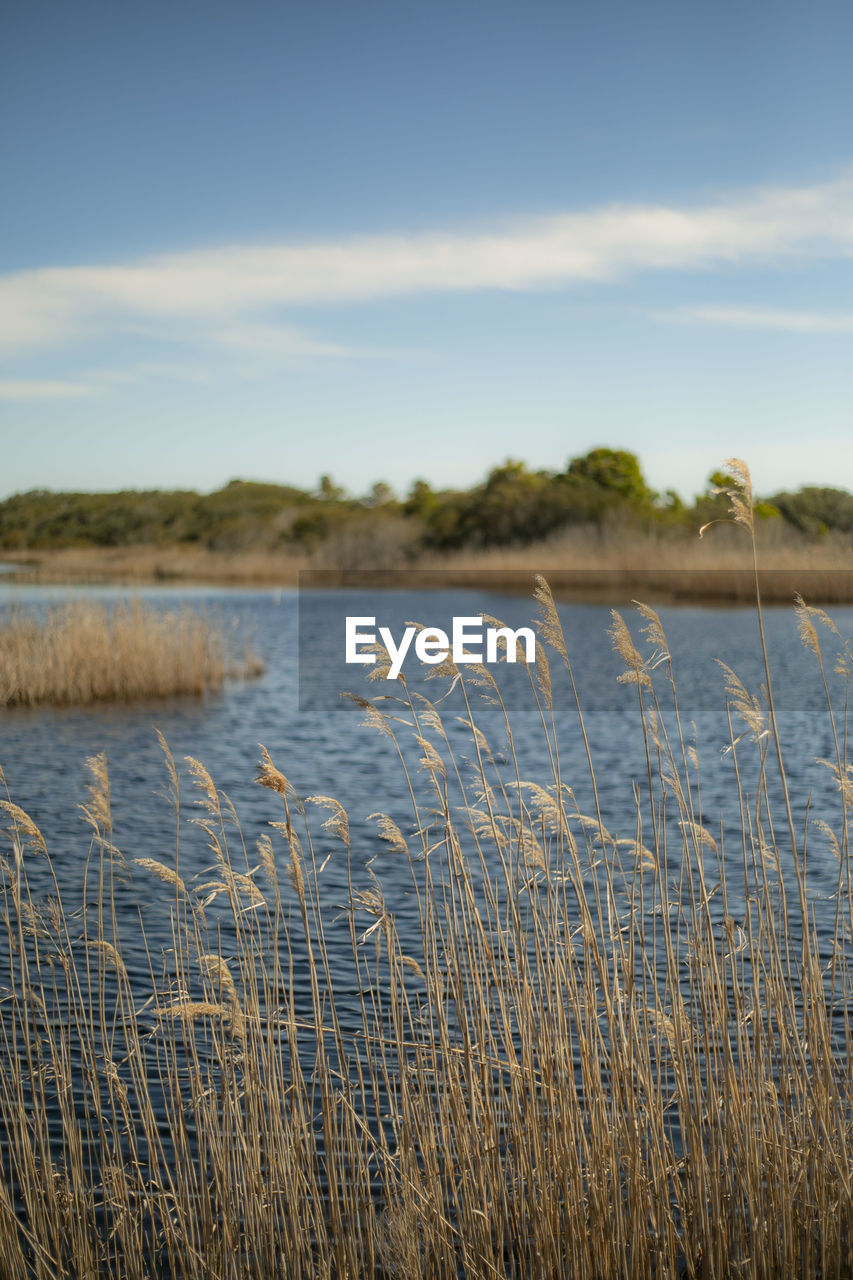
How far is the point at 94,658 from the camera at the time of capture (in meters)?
14.4

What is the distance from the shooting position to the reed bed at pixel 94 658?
46.5ft

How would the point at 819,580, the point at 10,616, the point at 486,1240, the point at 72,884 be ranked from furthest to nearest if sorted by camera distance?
1. the point at 819,580
2. the point at 10,616
3. the point at 72,884
4. the point at 486,1240

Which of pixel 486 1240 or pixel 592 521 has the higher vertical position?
pixel 592 521

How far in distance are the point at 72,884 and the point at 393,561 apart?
40.2 metres

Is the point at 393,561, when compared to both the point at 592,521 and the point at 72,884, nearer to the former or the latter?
the point at 592,521

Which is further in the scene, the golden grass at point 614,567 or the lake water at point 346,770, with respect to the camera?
the golden grass at point 614,567

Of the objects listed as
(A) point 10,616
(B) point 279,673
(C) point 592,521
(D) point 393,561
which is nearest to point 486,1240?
(A) point 10,616

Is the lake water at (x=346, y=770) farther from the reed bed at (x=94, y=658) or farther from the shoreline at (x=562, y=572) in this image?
the shoreline at (x=562, y=572)

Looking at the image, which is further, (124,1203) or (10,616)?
(10,616)

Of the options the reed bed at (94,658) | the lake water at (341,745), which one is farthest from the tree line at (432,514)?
the reed bed at (94,658)

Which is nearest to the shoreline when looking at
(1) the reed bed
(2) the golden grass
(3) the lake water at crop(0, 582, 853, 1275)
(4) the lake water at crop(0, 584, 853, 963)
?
(2) the golden grass

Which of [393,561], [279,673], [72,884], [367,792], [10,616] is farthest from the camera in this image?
[393,561]

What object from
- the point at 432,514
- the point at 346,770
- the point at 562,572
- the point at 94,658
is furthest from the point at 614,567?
the point at 432,514

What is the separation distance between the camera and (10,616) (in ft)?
50.2
